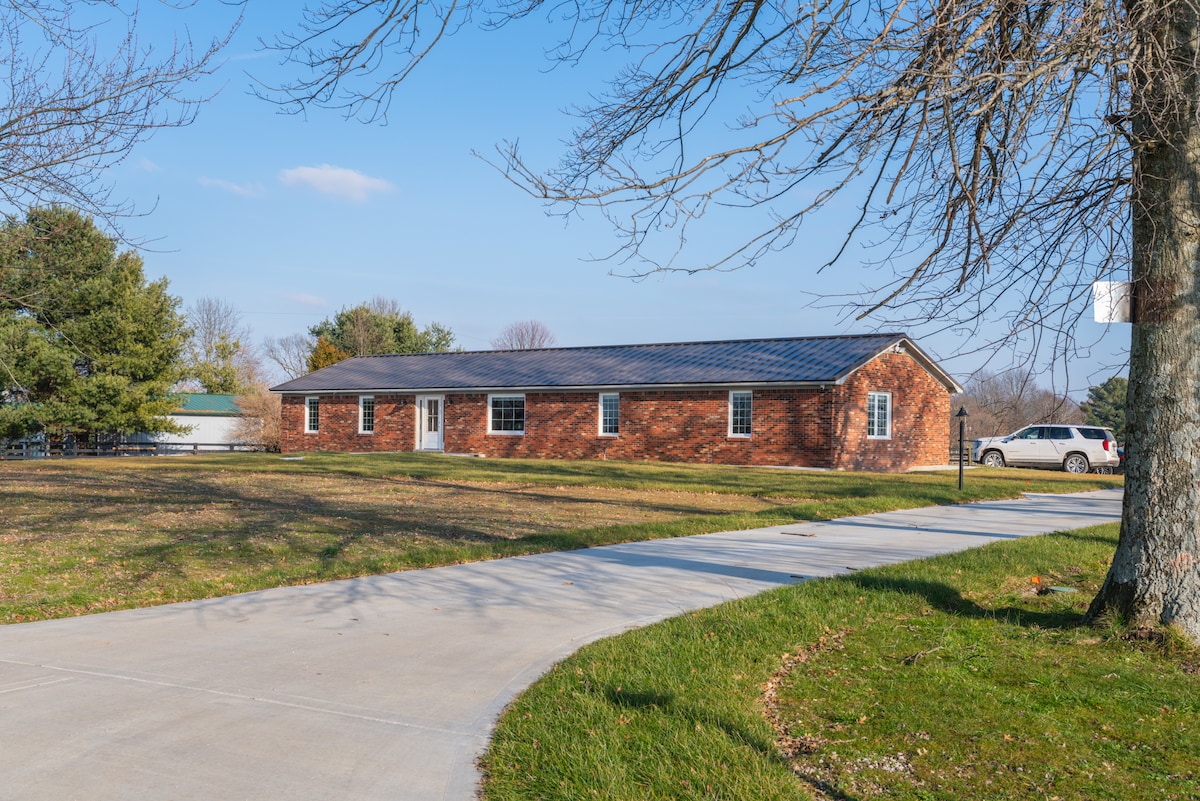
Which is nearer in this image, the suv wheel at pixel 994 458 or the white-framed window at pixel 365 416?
the suv wheel at pixel 994 458

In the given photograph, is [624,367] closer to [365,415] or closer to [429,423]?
[429,423]

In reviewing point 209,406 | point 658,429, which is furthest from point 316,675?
point 209,406

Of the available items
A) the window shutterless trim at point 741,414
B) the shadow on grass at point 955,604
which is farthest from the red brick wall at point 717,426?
the shadow on grass at point 955,604

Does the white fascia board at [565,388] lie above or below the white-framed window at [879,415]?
above

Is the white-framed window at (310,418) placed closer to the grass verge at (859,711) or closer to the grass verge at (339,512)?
the grass verge at (339,512)

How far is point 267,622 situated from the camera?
23.2ft

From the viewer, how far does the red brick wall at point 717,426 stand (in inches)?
1144

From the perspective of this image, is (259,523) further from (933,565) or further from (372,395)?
(372,395)

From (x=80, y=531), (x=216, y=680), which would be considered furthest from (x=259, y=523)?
(x=216, y=680)

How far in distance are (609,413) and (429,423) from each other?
824cm

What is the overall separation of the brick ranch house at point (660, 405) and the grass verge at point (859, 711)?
21.3 meters

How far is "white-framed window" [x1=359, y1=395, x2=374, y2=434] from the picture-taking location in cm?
3894

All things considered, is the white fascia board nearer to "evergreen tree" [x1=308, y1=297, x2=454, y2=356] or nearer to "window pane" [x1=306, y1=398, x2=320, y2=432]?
"window pane" [x1=306, y1=398, x2=320, y2=432]

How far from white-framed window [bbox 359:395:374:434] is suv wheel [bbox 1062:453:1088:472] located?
26407mm
